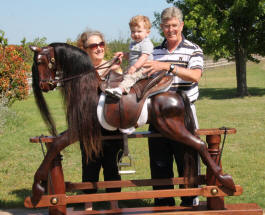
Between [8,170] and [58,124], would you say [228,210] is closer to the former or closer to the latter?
[8,170]

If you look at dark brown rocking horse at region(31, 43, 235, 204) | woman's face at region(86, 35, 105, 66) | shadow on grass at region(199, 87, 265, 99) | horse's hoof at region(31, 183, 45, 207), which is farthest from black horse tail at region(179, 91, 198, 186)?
shadow on grass at region(199, 87, 265, 99)

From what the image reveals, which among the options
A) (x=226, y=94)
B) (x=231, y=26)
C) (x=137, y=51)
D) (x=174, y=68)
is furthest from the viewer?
(x=226, y=94)

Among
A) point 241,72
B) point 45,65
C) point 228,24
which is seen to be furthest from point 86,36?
point 241,72

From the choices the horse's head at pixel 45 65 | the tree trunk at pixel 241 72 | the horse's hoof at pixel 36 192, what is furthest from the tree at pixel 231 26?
the horse's hoof at pixel 36 192

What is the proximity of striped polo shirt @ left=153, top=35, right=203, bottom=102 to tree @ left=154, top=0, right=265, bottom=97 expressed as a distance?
1323cm

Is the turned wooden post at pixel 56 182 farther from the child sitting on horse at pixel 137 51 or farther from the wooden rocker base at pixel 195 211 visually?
the child sitting on horse at pixel 137 51

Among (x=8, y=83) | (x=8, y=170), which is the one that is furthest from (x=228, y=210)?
(x=8, y=83)

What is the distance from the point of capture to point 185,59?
374 centimetres

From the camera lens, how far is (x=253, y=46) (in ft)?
57.0

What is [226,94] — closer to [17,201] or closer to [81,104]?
[17,201]

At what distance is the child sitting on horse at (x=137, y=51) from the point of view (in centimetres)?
343

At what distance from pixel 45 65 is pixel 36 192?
1.23 meters

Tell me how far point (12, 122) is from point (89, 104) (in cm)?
872

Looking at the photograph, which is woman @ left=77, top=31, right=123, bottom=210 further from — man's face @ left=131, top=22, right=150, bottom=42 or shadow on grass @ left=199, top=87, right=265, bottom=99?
shadow on grass @ left=199, top=87, right=265, bottom=99
